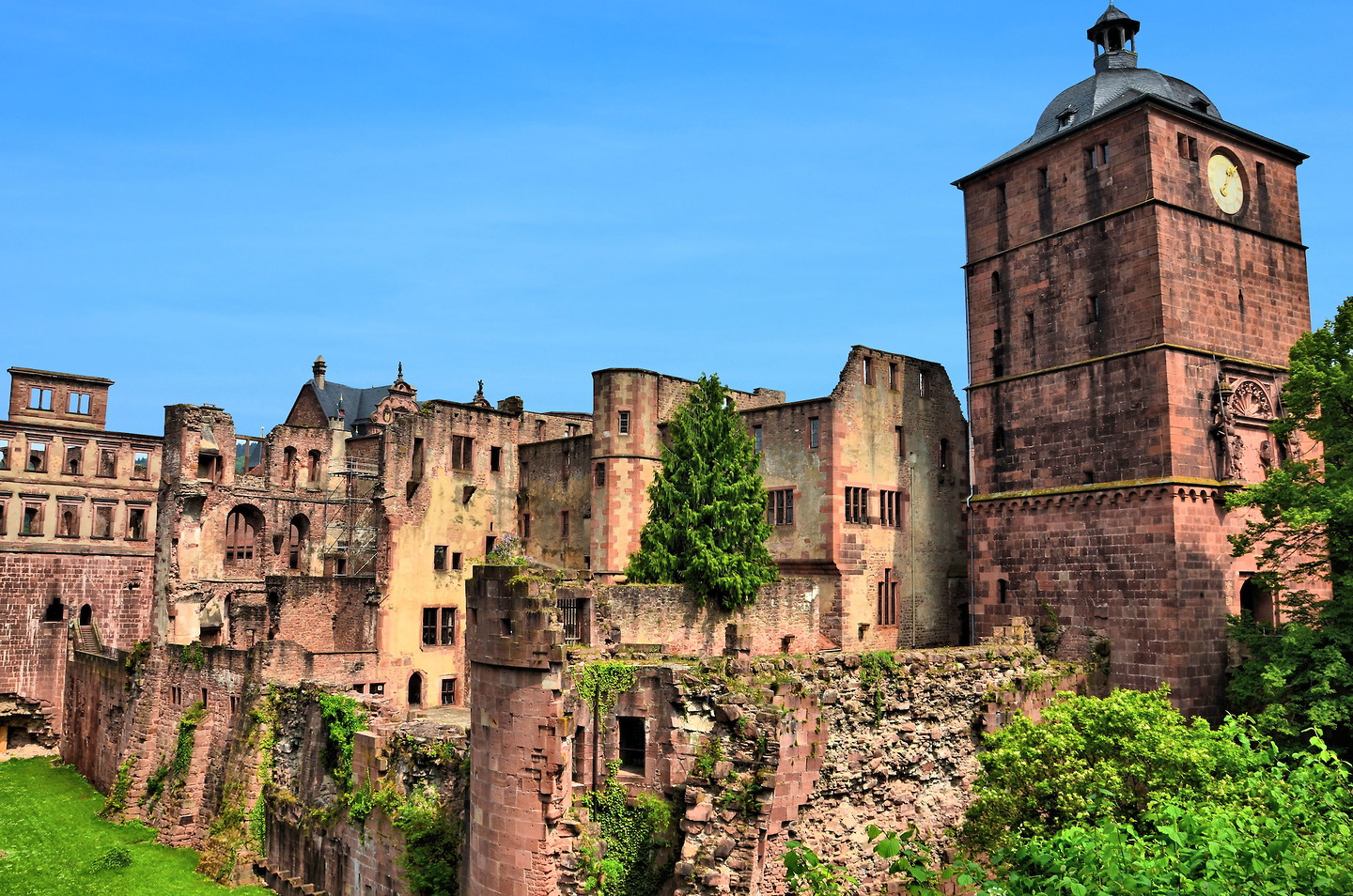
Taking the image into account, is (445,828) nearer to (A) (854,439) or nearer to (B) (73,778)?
(A) (854,439)

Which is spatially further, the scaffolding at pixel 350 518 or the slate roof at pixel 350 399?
the slate roof at pixel 350 399

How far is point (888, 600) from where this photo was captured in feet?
132

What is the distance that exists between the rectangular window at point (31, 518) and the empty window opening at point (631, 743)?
3939 centimetres

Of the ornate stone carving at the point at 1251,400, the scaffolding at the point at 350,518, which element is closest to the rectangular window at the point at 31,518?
the scaffolding at the point at 350,518

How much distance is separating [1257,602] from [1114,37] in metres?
19.9

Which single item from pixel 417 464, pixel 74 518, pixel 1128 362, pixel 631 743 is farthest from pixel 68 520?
pixel 1128 362

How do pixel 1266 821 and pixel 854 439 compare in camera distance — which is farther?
pixel 854 439

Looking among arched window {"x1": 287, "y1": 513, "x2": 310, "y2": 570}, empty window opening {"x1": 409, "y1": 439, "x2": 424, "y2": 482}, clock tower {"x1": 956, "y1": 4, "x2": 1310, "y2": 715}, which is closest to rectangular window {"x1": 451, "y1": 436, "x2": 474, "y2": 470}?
empty window opening {"x1": 409, "y1": 439, "x2": 424, "y2": 482}

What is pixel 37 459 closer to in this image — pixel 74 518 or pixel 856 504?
pixel 74 518

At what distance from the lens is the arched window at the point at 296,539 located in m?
51.9

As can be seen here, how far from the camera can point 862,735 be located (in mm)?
23844

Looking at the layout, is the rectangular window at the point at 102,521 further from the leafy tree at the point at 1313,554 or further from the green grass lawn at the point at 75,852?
the leafy tree at the point at 1313,554

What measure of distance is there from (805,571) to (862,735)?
16.2 meters

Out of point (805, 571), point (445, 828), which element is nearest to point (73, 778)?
point (445, 828)
